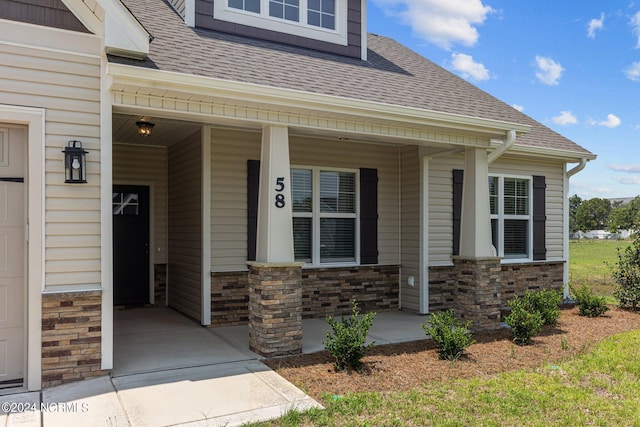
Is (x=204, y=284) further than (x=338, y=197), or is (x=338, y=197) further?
(x=338, y=197)

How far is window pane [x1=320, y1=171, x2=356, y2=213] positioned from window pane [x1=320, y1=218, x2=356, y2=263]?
0.20 metres

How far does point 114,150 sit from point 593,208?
76598mm

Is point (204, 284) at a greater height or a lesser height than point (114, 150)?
lesser

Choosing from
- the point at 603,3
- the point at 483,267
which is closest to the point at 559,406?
the point at 483,267

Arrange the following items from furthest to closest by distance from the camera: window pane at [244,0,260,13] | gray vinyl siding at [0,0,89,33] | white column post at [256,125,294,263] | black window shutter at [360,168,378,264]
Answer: black window shutter at [360,168,378,264]
window pane at [244,0,260,13]
white column post at [256,125,294,263]
gray vinyl siding at [0,0,89,33]

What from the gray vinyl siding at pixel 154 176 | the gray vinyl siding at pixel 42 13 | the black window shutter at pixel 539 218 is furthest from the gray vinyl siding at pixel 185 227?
the black window shutter at pixel 539 218

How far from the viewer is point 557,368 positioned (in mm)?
5059

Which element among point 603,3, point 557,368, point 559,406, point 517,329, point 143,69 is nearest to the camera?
point 559,406

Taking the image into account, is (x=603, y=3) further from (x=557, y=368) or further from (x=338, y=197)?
(x=557, y=368)

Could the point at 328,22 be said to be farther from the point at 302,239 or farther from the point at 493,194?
the point at 493,194

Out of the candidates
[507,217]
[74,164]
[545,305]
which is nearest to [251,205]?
[74,164]

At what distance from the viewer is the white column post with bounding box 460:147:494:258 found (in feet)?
22.8

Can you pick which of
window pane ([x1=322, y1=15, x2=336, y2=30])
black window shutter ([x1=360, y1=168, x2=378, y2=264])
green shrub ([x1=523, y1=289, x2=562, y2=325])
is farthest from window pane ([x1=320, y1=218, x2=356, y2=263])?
window pane ([x1=322, y1=15, x2=336, y2=30])

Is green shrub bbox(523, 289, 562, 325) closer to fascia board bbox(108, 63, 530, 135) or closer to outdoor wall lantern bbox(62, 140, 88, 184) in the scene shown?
fascia board bbox(108, 63, 530, 135)
